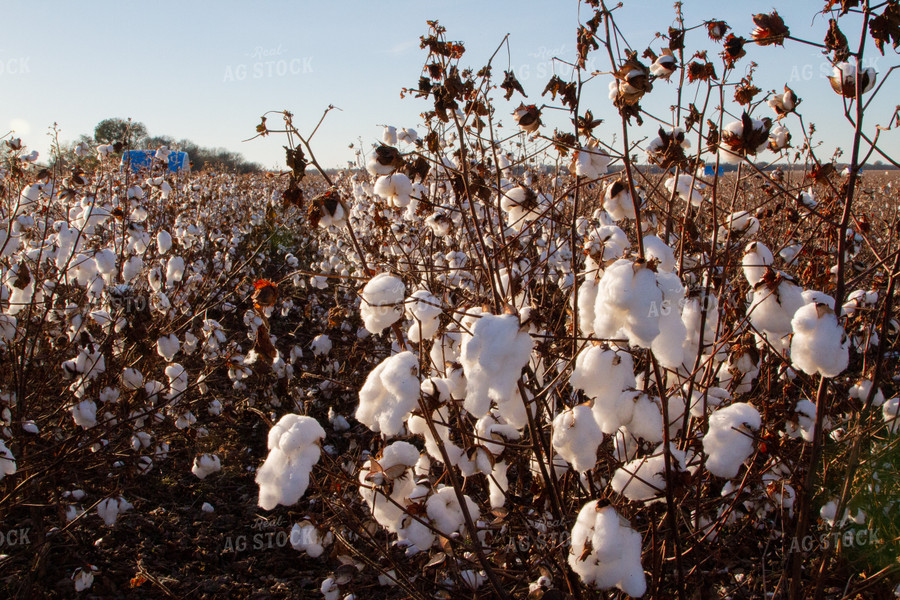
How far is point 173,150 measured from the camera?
7.26 m

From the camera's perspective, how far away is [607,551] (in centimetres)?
131

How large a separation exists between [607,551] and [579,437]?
260 millimetres

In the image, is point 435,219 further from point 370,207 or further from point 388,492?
point 370,207

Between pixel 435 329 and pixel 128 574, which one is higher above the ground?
pixel 435 329

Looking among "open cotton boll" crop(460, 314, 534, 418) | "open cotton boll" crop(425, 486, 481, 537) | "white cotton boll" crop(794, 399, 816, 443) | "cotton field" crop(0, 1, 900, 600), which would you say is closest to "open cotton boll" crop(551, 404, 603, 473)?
"cotton field" crop(0, 1, 900, 600)

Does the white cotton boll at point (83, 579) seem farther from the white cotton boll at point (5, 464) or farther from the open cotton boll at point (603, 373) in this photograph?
the open cotton boll at point (603, 373)

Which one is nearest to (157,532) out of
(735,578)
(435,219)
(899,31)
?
(435,219)

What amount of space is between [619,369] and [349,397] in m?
3.99

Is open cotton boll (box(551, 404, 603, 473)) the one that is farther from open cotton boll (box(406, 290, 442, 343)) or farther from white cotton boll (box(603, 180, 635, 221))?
white cotton boll (box(603, 180, 635, 221))

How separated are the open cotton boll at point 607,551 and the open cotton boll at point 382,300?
2.22 feet

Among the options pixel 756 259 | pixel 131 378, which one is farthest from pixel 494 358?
pixel 131 378

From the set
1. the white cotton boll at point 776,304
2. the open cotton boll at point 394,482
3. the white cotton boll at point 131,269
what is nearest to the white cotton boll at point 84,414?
the white cotton boll at point 131,269

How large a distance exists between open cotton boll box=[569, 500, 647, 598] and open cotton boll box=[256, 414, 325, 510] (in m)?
0.64

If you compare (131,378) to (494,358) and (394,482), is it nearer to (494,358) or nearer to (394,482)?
(394,482)
